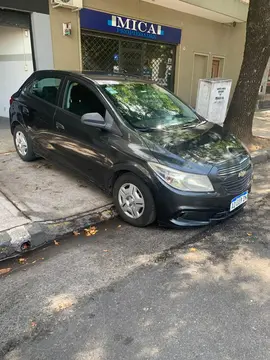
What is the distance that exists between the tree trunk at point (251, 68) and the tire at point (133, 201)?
3.48m

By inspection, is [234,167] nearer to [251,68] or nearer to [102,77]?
[102,77]

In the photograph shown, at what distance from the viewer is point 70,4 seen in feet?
26.5

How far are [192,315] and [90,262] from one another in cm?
115

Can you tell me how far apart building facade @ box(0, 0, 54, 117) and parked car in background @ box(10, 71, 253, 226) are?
11.9 ft

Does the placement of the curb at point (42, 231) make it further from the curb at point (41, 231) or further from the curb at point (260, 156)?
the curb at point (260, 156)

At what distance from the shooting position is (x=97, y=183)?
13.8 ft

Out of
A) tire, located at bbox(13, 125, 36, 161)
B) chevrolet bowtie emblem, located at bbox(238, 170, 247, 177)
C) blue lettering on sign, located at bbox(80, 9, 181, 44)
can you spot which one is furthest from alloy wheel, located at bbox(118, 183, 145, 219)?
blue lettering on sign, located at bbox(80, 9, 181, 44)

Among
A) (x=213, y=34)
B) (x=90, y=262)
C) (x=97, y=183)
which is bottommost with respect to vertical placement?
(x=90, y=262)

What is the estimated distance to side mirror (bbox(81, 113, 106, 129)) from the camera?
3.86 meters

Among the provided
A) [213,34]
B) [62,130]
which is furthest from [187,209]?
[213,34]

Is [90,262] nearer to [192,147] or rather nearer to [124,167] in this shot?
[124,167]

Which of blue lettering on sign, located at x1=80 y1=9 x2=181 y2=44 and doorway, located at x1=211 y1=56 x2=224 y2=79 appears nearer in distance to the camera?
blue lettering on sign, located at x1=80 y1=9 x2=181 y2=44

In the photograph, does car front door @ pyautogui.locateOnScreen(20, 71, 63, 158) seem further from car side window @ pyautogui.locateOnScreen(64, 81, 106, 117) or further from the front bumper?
the front bumper

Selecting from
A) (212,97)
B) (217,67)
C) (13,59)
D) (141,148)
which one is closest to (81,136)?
(141,148)
